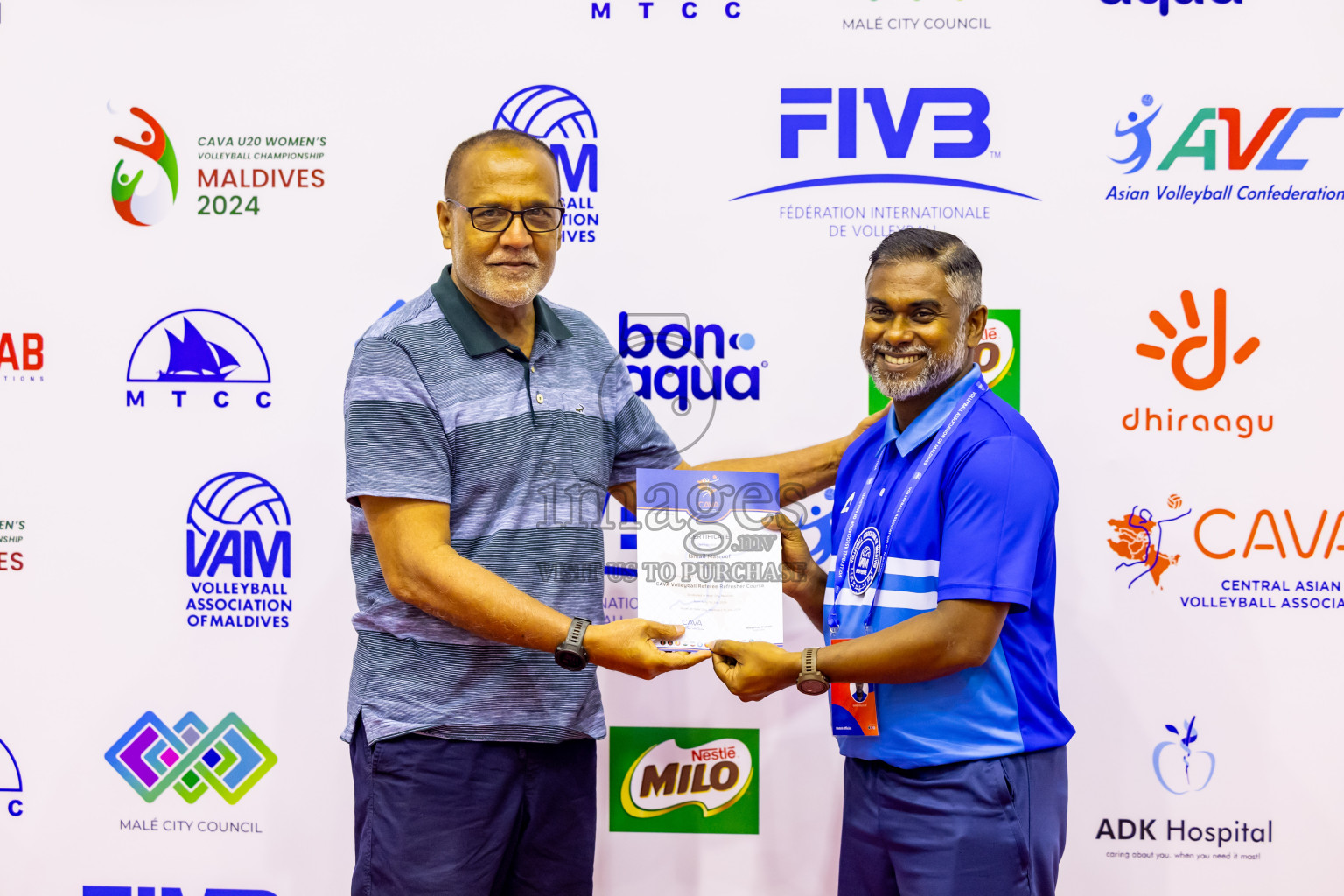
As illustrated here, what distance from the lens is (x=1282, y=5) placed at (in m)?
2.80

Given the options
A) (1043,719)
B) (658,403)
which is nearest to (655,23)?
(658,403)

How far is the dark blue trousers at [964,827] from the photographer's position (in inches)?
75.5

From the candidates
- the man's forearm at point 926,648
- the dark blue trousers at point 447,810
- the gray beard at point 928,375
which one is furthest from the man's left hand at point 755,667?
the gray beard at point 928,375

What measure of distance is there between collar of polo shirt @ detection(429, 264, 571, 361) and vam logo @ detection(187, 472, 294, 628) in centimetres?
112

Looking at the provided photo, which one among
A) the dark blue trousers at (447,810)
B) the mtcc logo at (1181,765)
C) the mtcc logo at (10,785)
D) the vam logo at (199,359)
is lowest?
the mtcc logo at (10,785)

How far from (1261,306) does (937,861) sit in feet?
6.16

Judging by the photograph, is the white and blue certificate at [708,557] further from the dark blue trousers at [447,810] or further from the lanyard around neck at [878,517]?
the dark blue trousers at [447,810]

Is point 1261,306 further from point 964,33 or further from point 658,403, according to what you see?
point 658,403

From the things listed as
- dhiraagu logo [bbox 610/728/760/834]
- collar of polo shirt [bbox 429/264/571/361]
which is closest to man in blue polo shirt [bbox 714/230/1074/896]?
collar of polo shirt [bbox 429/264/571/361]

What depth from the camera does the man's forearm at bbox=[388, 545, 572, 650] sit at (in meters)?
2.01

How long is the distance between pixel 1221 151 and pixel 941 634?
5.98 ft

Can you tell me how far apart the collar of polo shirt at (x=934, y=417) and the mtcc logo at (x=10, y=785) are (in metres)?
2.77

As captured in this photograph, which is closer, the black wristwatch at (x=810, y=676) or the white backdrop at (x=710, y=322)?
the black wristwatch at (x=810, y=676)

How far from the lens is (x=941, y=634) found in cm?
188
